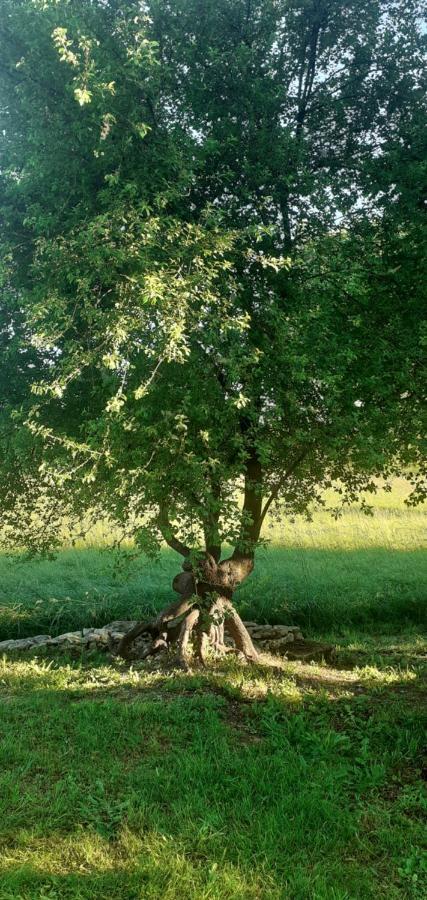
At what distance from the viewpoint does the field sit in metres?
6.09

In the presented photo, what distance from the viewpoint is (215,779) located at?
794 centimetres

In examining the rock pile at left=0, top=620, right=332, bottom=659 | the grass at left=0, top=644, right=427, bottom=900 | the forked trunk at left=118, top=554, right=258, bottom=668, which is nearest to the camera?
the grass at left=0, top=644, right=427, bottom=900

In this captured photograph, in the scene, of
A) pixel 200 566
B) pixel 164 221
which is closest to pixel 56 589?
pixel 200 566

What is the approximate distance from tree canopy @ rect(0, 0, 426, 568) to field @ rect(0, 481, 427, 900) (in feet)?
8.68

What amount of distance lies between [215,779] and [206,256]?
6.83 m

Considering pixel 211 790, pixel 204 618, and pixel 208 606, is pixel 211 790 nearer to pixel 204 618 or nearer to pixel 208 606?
pixel 204 618

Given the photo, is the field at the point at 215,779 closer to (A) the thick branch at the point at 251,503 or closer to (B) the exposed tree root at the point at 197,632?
(B) the exposed tree root at the point at 197,632

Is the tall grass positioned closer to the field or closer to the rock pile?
the rock pile

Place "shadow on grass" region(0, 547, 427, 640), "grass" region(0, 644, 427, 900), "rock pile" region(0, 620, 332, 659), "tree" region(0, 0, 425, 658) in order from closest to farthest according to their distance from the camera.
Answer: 1. "grass" region(0, 644, 427, 900)
2. "tree" region(0, 0, 425, 658)
3. "rock pile" region(0, 620, 332, 659)
4. "shadow on grass" region(0, 547, 427, 640)

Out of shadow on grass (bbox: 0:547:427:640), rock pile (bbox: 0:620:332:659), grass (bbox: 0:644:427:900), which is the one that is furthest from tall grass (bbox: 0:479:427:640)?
grass (bbox: 0:644:427:900)

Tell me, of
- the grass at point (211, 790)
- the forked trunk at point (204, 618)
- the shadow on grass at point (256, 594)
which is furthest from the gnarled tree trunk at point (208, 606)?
the shadow on grass at point (256, 594)

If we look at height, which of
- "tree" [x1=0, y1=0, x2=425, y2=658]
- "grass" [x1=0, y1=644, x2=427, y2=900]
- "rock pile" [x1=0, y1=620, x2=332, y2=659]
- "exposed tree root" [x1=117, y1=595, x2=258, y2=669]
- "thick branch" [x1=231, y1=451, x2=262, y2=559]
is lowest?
"grass" [x1=0, y1=644, x2=427, y2=900]

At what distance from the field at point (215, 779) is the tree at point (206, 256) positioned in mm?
2382

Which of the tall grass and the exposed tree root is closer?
the exposed tree root
